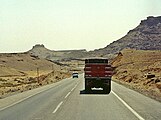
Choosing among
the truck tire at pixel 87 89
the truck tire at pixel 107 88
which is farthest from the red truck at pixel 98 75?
the truck tire at pixel 87 89

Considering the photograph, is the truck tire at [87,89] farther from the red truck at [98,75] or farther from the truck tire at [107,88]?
the truck tire at [107,88]

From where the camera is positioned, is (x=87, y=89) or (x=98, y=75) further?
(x=87, y=89)

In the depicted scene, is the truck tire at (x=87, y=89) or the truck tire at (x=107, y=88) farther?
the truck tire at (x=87, y=89)

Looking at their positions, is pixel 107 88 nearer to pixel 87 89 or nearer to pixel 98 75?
pixel 98 75

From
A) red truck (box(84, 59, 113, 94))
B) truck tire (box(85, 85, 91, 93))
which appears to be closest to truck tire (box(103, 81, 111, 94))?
red truck (box(84, 59, 113, 94))

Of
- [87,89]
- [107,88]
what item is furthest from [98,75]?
[87,89]

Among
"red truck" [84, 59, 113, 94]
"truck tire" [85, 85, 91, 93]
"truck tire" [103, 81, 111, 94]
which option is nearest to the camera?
"red truck" [84, 59, 113, 94]

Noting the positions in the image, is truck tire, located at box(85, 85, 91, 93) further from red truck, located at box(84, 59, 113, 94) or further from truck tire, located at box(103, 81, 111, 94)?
truck tire, located at box(103, 81, 111, 94)

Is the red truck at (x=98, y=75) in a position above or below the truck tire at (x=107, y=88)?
above

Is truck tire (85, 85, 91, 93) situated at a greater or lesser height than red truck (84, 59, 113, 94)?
lesser

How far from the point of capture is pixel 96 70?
3067cm

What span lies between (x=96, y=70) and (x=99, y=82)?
103 centimetres

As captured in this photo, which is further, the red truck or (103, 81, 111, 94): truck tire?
(103, 81, 111, 94): truck tire

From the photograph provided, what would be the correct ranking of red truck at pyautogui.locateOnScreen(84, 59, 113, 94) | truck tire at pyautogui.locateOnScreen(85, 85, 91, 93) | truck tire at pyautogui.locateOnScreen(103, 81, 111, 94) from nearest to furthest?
red truck at pyautogui.locateOnScreen(84, 59, 113, 94) → truck tire at pyautogui.locateOnScreen(103, 81, 111, 94) → truck tire at pyautogui.locateOnScreen(85, 85, 91, 93)
